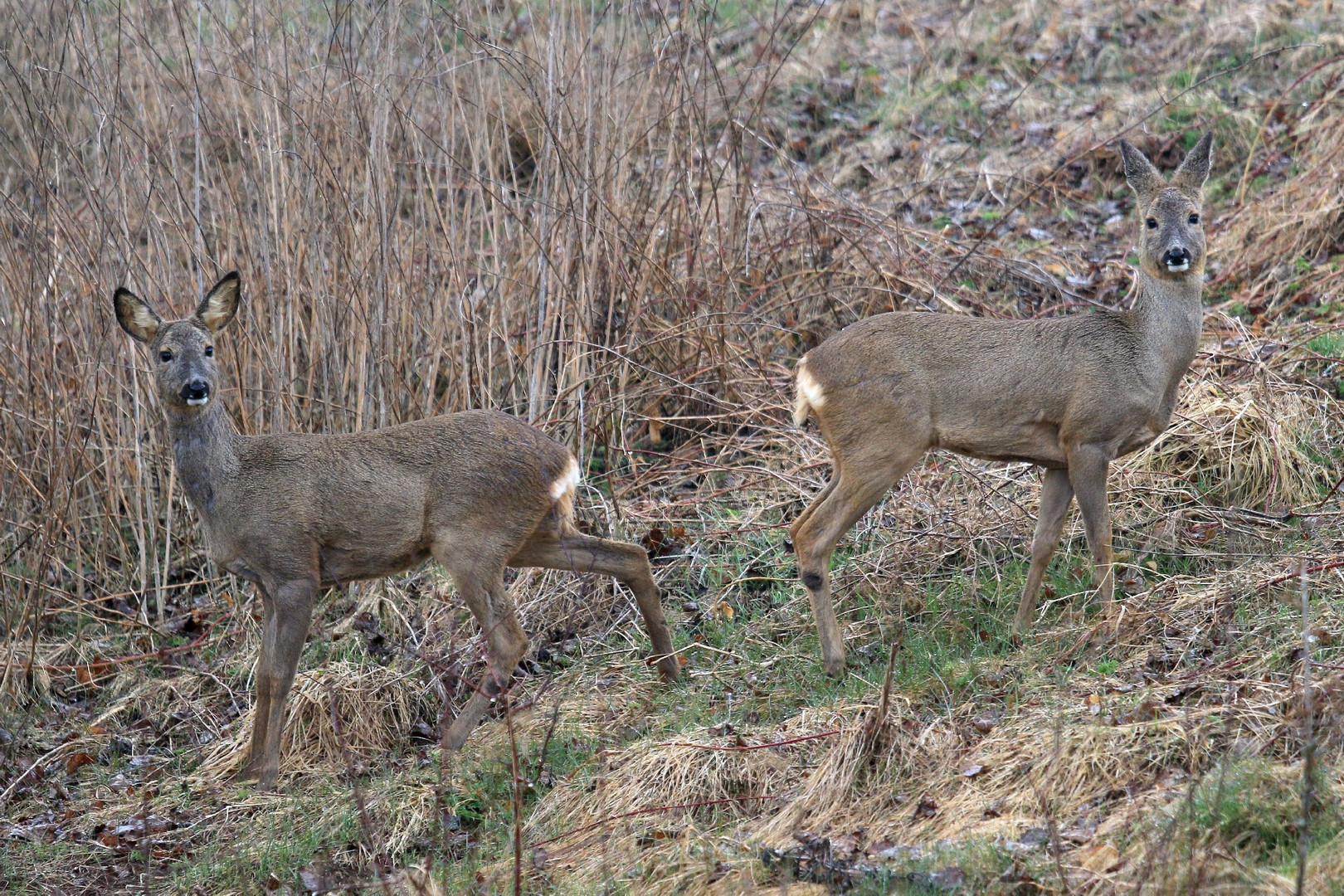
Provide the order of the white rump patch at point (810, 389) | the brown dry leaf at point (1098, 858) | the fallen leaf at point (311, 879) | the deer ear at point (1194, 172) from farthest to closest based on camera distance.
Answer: the white rump patch at point (810, 389)
the deer ear at point (1194, 172)
the fallen leaf at point (311, 879)
the brown dry leaf at point (1098, 858)

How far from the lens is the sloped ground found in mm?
4348

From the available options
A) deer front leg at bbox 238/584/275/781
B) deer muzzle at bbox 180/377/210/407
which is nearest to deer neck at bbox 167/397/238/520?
deer muzzle at bbox 180/377/210/407

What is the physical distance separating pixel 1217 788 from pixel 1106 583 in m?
1.89

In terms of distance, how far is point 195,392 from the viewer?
18.5 feet

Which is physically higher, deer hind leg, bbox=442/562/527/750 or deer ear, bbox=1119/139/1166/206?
deer ear, bbox=1119/139/1166/206

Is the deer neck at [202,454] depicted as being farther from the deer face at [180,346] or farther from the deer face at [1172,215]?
the deer face at [1172,215]

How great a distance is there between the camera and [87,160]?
7316mm

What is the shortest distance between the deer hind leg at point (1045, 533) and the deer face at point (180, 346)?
135 inches

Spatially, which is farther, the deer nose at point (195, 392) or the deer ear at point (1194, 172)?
the deer ear at point (1194, 172)

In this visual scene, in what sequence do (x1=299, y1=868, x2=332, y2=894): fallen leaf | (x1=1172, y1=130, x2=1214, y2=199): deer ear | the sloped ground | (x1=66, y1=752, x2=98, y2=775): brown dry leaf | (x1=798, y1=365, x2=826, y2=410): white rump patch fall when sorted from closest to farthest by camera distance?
the sloped ground < (x1=299, y1=868, x2=332, y2=894): fallen leaf < (x1=1172, y1=130, x2=1214, y2=199): deer ear < (x1=798, y1=365, x2=826, y2=410): white rump patch < (x1=66, y1=752, x2=98, y2=775): brown dry leaf

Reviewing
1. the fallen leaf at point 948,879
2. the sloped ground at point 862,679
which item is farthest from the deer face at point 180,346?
the fallen leaf at point 948,879

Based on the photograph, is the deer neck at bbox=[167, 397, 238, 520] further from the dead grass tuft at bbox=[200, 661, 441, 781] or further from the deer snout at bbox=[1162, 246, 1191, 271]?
the deer snout at bbox=[1162, 246, 1191, 271]

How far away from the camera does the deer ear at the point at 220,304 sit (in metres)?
5.92

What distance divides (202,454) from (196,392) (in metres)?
0.30
